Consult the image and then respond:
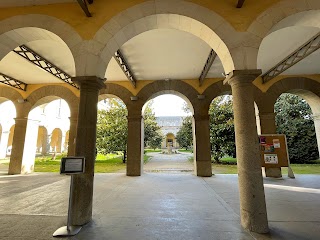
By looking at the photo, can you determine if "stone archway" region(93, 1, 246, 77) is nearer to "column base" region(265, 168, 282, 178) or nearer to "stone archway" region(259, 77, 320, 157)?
"stone archway" region(259, 77, 320, 157)

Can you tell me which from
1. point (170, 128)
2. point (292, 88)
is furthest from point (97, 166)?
point (170, 128)

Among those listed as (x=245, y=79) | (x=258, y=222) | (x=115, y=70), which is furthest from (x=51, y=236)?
(x=115, y=70)

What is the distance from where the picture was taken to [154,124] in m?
16.5

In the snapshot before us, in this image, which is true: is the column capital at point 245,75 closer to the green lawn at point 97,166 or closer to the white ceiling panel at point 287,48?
the white ceiling panel at point 287,48

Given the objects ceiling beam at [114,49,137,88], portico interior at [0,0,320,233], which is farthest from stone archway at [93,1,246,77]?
ceiling beam at [114,49,137,88]

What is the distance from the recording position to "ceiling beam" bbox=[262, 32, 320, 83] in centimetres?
544

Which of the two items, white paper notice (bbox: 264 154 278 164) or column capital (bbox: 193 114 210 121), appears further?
column capital (bbox: 193 114 210 121)

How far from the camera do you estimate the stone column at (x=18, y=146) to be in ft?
27.3

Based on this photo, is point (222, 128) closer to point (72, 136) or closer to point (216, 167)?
point (216, 167)

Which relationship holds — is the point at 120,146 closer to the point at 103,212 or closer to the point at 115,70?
the point at 115,70

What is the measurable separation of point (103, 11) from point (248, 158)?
4001 millimetres

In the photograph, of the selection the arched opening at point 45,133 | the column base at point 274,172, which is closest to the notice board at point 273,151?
the column base at point 274,172

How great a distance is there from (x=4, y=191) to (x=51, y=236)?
3.88 meters

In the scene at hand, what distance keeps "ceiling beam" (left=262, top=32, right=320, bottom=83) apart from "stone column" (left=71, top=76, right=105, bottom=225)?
Result: 21.5 ft
